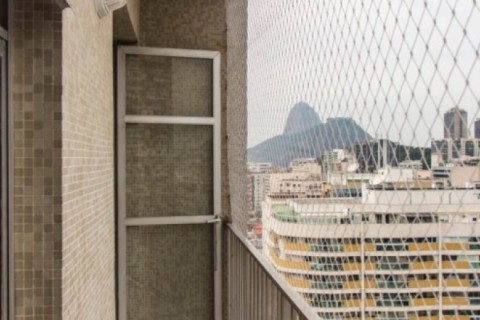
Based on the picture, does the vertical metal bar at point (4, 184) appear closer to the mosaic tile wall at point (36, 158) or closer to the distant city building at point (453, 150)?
the mosaic tile wall at point (36, 158)

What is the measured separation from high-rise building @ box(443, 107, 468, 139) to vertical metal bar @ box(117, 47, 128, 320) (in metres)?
2.93

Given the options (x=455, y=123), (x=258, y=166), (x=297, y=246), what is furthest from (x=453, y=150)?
(x=258, y=166)

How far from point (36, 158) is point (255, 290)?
155 cm

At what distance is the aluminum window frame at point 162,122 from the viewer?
3.48 meters

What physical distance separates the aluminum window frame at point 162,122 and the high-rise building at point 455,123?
9.41 ft

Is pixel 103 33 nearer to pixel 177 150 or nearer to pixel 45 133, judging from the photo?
pixel 45 133

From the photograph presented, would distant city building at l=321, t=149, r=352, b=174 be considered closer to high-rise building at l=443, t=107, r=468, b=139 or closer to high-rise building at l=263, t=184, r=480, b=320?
high-rise building at l=263, t=184, r=480, b=320

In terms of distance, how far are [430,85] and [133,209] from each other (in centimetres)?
297

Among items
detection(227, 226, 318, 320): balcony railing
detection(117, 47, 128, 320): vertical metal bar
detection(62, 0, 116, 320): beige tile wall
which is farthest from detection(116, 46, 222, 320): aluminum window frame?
detection(62, 0, 116, 320): beige tile wall

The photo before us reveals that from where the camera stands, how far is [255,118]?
298 centimetres

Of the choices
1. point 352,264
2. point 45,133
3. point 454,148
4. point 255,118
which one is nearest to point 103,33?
point 45,133

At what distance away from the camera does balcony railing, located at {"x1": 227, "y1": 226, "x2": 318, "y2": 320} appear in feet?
5.94

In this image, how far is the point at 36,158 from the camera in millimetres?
1349

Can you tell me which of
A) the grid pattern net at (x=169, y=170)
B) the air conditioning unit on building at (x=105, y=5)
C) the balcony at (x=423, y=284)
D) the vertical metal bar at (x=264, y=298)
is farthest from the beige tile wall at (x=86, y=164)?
the grid pattern net at (x=169, y=170)
